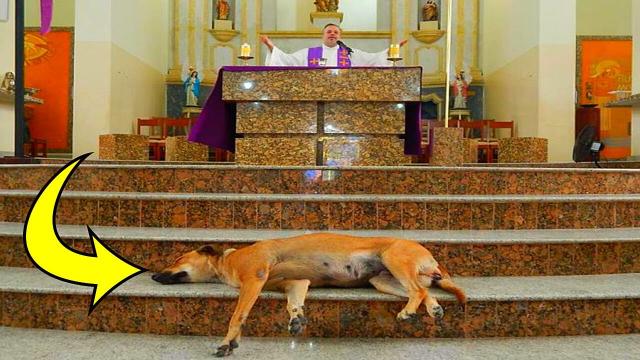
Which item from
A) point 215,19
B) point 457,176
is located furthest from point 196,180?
point 215,19

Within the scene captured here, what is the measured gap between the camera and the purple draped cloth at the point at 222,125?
5.78m

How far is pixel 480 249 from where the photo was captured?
3.26 m

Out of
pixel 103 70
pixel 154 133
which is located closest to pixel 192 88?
pixel 154 133

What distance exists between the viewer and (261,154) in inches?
219

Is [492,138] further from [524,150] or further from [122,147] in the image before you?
[122,147]

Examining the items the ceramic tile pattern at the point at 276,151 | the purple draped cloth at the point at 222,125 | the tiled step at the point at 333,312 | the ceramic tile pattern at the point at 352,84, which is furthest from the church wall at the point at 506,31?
the tiled step at the point at 333,312

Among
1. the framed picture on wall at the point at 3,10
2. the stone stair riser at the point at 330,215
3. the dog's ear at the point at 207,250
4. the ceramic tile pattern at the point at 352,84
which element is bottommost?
the dog's ear at the point at 207,250

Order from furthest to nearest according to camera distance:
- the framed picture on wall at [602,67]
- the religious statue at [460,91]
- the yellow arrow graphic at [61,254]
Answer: the framed picture on wall at [602,67] < the religious statue at [460,91] < the yellow arrow graphic at [61,254]

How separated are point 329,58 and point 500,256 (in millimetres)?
3766

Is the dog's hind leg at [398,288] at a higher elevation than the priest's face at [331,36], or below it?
below

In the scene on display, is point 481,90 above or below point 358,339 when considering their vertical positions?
above

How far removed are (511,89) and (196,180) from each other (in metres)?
8.35

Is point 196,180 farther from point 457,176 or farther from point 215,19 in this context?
point 215,19

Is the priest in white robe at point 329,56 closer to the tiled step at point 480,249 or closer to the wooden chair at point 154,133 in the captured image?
the tiled step at point 480,249
